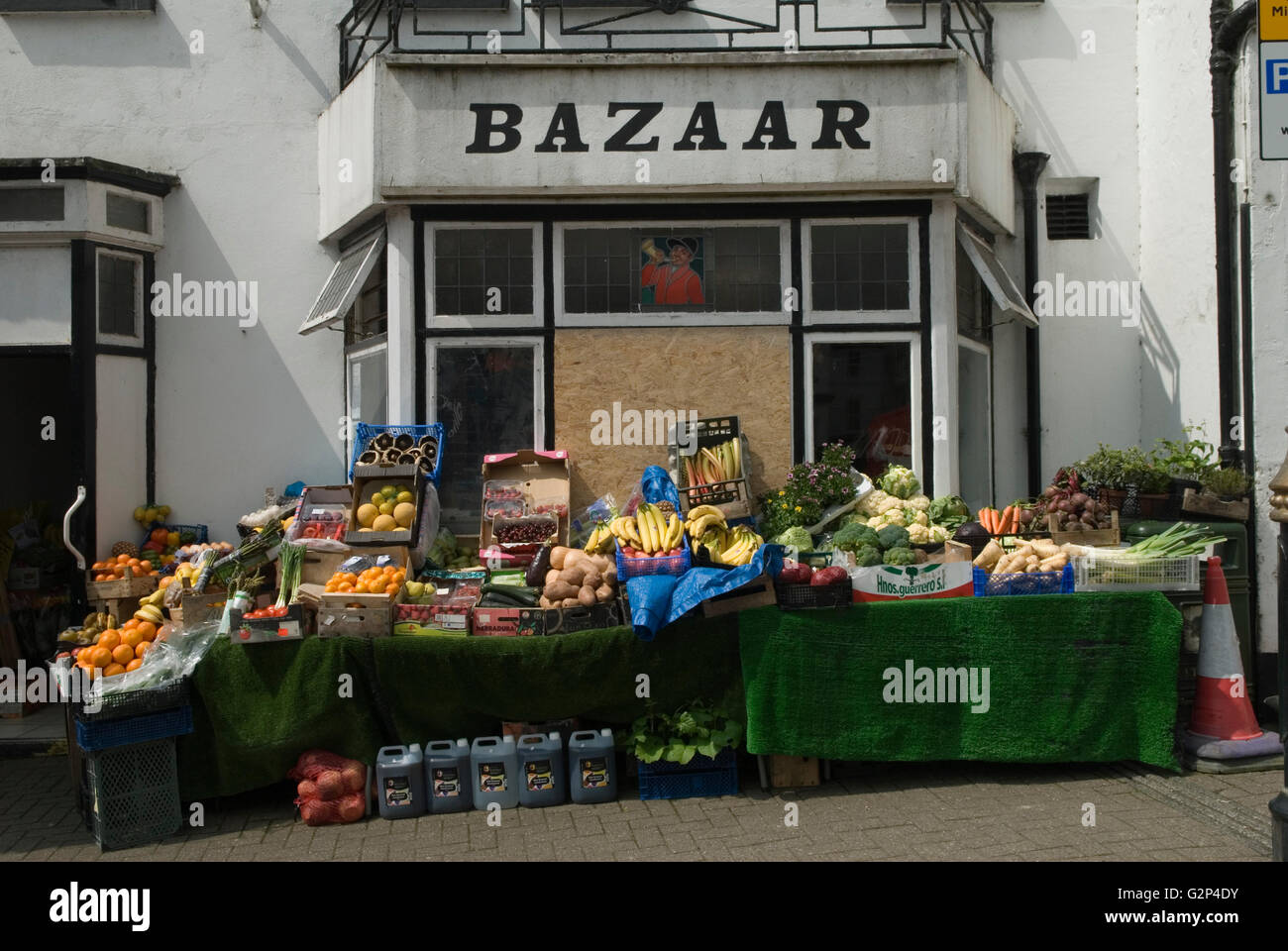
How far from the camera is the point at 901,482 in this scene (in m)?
8.95

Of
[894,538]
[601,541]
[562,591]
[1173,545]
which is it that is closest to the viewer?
[562,591]

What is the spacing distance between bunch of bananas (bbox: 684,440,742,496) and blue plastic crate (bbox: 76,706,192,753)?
4142 millimetres

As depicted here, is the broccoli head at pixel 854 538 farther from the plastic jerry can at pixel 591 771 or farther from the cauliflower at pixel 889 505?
the plastic jerry can at pixel 591 771

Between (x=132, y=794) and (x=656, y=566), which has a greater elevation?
(x=656, y=566)

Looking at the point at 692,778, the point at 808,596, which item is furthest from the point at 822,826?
the point at 808,596

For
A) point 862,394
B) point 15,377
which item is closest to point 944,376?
point 862,394

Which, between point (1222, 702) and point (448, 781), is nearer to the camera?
point (448, 781)

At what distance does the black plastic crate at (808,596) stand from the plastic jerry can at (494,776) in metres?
2.02

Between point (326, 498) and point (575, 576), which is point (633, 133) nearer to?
point (575, 576)

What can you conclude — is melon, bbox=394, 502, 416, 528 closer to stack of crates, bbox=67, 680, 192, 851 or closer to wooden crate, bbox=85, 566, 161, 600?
stack of crates, bbox=67, 680, 192, 851

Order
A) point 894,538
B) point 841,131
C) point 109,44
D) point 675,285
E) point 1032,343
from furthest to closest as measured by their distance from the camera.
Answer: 1. point 1032,343
2. point 109,44
3. point 675,285
4. point 841,131
5. point 894,538

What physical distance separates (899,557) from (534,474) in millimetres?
3042

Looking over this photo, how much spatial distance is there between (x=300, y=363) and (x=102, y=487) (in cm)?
201

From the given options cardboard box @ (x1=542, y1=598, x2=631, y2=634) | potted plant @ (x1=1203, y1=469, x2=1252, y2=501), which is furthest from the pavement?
potted plant @ (x1=1203, y1=469, x2=1252, y2=501)
